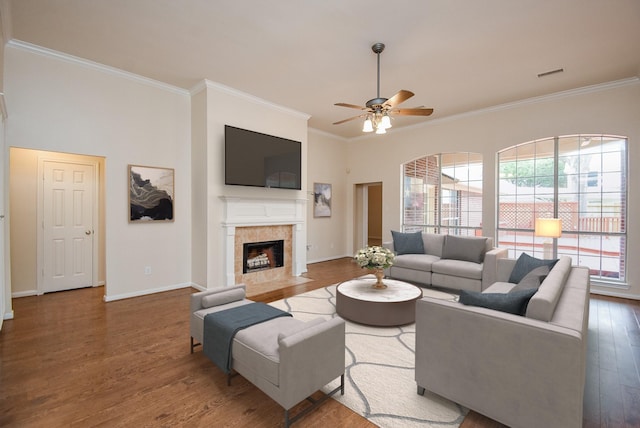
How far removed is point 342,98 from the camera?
5.06 metres

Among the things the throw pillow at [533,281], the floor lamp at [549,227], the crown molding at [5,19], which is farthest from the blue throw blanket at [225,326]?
the floor lamp at [549,227]

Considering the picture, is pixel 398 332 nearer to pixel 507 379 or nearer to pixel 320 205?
pixel 507 379

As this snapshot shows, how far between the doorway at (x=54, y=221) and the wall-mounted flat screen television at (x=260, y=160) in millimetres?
2170

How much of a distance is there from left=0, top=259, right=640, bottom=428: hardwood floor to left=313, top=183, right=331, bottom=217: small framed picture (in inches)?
158

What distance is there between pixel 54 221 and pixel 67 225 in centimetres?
17

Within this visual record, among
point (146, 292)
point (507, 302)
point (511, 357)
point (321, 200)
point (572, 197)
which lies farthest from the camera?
point (321, 200)

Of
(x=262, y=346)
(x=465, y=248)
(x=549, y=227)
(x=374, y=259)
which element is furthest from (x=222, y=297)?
(x=549, y=227)

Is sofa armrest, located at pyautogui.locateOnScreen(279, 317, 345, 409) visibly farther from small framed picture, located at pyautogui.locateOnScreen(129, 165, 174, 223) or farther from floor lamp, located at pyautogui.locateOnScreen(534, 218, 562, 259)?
floor lamp, located at pyautogui.locateOnScreen(534, 218, 562, 259)

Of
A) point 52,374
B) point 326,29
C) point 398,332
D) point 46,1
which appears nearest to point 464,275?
point 398,332

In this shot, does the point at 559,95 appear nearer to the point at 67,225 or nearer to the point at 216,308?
the point at 216,308

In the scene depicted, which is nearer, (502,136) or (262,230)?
(262,230)

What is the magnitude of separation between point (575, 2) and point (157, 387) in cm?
483

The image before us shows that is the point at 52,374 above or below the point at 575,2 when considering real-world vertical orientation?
below

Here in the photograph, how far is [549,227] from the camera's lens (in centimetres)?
415
